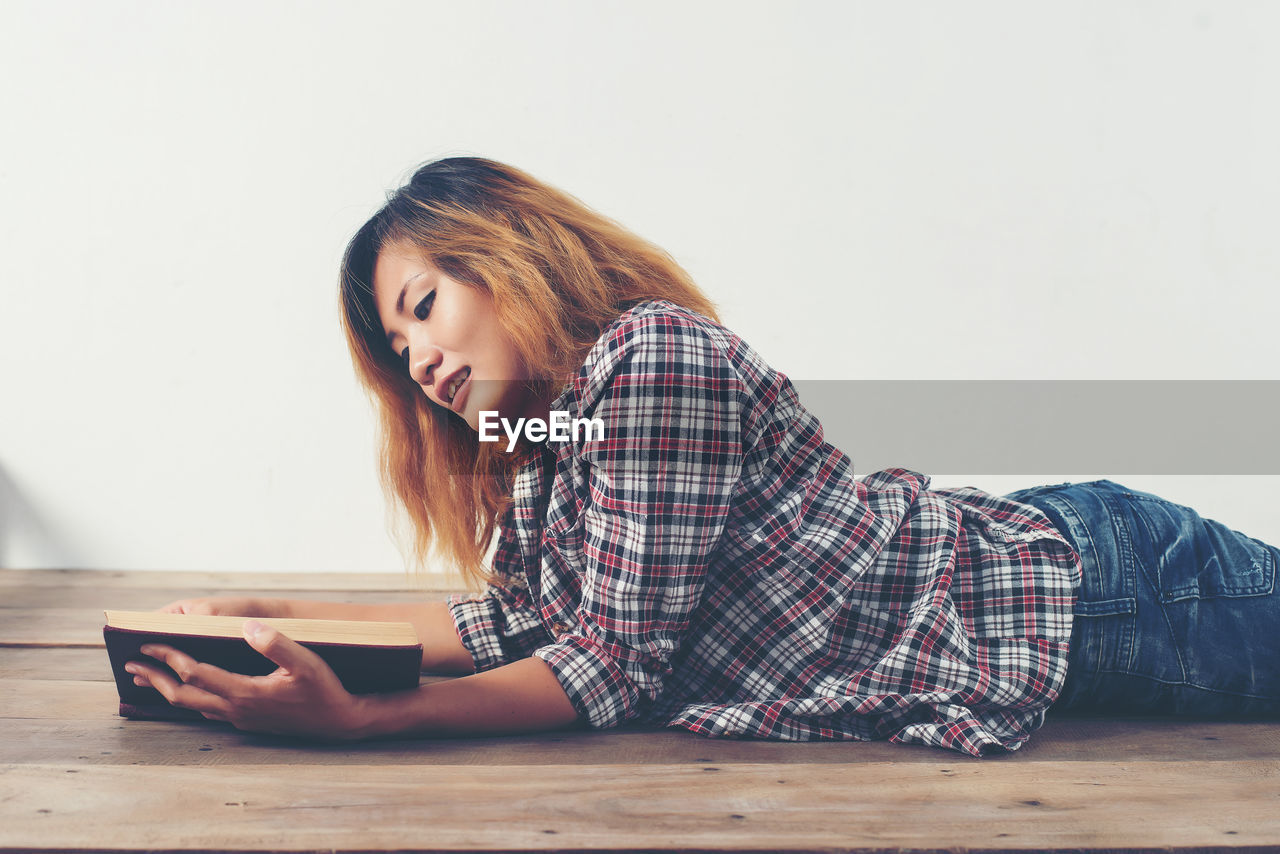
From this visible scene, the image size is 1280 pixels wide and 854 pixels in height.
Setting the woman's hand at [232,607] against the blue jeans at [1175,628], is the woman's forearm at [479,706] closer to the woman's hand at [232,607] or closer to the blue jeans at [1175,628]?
the woman's hand at [232,607]

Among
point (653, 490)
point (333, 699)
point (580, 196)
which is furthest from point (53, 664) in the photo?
point (580, 196)

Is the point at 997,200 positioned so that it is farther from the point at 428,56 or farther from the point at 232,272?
the point at 232,272

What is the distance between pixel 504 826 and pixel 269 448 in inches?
49.0

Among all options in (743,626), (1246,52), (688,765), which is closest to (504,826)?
(688,765)

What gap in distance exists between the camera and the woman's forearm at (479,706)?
0.78m

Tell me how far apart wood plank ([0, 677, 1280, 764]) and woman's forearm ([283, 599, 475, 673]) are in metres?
0.20

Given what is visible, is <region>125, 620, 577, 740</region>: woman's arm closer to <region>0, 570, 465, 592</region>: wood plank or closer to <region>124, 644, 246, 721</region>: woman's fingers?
<region>124, 644, 246, 721</region>: woman's fingers

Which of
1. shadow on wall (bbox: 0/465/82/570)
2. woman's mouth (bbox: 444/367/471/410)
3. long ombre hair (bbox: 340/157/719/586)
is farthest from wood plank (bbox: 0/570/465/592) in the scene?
woman's mouth (bbox: 444/367/471/410)

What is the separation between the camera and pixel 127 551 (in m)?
1.72

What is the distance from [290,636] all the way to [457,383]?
0.32 m

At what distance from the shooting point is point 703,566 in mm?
792

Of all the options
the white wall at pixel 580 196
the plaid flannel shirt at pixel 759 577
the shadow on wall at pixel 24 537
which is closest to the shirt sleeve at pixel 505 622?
A: the plaid flannel shirt at pixel 759 577

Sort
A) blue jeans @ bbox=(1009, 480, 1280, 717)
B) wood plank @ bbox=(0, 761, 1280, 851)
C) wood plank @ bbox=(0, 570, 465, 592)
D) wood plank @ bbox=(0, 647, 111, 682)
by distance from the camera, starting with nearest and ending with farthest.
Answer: wood plank @ bbox=(0, 761, 1280, 851) < blue jeans @ bbox=(1009, 480, 1280, 717) < wood plank @ bbox=(0, 647, 111, 682) < wood plank @ bbox=(0, 570, 465, 592)

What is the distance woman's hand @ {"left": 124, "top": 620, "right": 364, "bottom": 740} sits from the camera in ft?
2.31
